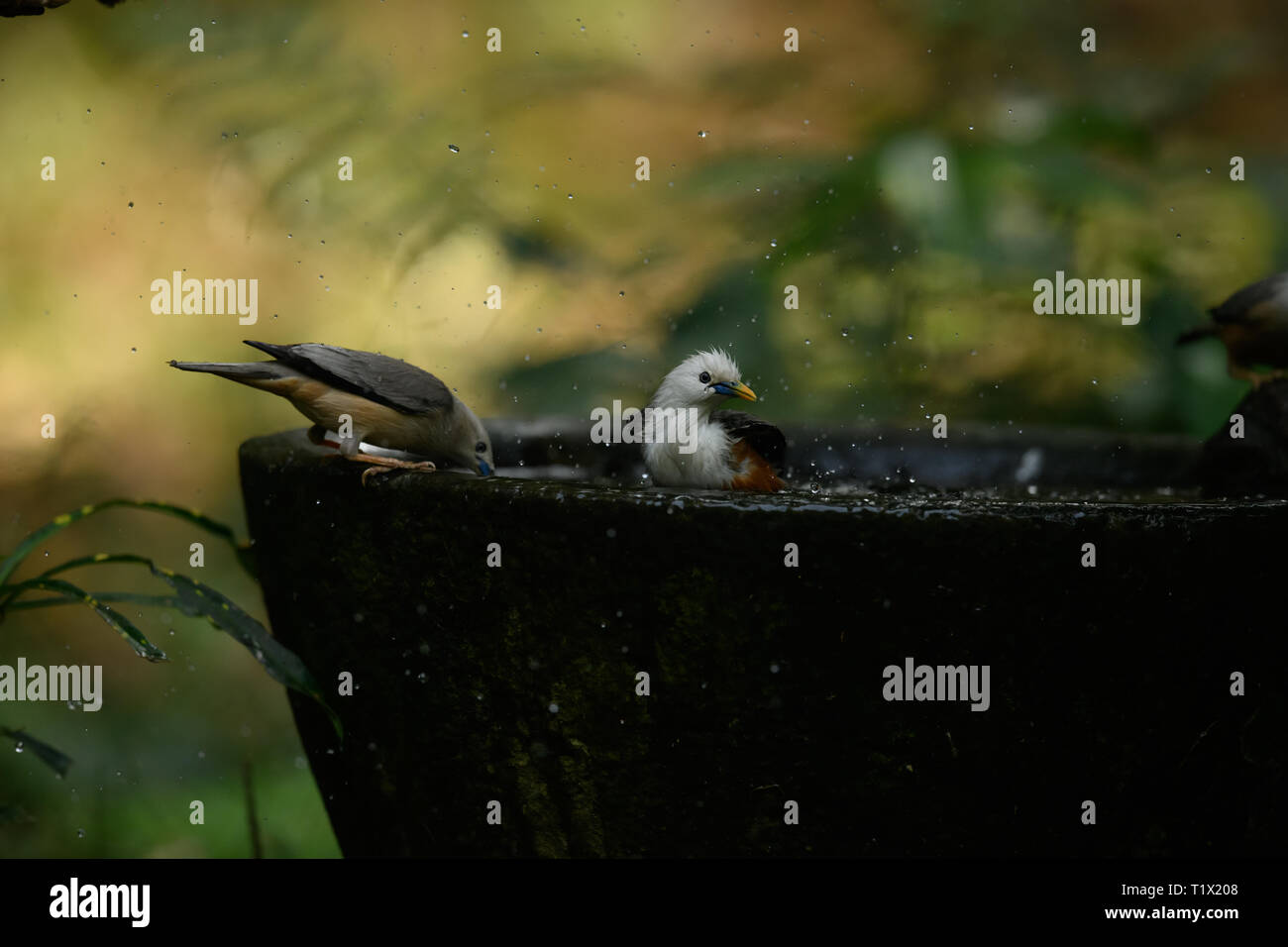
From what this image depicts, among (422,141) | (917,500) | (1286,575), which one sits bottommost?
(1286,575)

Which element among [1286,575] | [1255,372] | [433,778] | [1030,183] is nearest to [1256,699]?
[1286,575]

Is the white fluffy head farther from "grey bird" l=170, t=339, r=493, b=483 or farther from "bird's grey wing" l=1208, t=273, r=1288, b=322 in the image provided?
"bird's grey wing" l=1208, t=273, r=1288, b=322

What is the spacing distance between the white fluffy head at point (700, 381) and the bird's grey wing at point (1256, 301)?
1145 millimetres

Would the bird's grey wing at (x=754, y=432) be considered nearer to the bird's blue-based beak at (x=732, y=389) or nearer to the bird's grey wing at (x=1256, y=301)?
the bird's blue-based beak at (x=732, y=389)

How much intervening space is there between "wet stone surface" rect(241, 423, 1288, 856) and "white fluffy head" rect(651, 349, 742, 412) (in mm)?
549

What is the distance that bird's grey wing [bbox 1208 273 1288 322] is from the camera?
2.38 metres

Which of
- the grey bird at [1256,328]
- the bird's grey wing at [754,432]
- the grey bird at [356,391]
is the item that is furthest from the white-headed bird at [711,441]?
the grey bird at [1256,328]

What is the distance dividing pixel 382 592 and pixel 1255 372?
193 centimetres

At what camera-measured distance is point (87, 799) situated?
9.73 ft

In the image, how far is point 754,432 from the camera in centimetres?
199

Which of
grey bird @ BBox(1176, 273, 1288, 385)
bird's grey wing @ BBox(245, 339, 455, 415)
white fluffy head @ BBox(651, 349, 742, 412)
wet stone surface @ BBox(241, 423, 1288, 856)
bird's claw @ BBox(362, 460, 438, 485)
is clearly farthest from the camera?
grey bird @ BBox(1176, 273, 1288, 385)

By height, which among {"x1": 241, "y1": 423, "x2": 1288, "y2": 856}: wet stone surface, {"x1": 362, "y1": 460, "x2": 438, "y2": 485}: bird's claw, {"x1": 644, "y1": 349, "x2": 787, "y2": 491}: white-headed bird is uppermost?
{"x1": 644, "y1": 349, "x2": 787, "y2": 491}: white-headed bird

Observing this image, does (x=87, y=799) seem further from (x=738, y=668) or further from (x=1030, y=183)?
(x=1030, y=183)

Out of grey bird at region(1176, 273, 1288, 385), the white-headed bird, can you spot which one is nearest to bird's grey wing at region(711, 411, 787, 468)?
the white-headed bird
